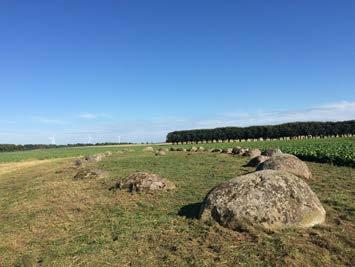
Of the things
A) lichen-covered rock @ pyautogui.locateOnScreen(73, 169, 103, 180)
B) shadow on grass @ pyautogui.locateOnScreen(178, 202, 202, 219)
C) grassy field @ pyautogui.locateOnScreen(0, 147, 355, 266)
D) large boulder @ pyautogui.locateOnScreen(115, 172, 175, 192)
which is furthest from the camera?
lichen-covered rock @ pyautogui.locateOnScreen(73, 169, 103, 180)

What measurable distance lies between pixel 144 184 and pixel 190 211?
440cm

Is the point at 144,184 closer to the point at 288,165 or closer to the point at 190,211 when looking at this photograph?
the point at 190,211

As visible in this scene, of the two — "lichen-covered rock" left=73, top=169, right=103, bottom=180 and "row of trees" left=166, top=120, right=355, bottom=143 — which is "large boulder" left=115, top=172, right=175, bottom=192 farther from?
"row of trees" left=166, top=120, right=355, bottom=143

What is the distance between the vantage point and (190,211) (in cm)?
1377

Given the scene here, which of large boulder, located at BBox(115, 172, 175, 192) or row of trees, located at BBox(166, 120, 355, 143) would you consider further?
row of trees, located at BBox(166, 120, 355, 143)

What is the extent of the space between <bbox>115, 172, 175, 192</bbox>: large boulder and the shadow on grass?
10.5 ft

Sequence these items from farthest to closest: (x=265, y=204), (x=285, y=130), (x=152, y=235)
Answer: (x=285, y=130)
(x=152, y=235)
(x=265, y=204)

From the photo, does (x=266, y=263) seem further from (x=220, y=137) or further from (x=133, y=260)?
(x=220, y=137)

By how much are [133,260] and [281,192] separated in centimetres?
433

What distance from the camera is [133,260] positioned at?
1020cm

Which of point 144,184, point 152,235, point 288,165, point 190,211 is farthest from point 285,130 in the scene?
point 152,235

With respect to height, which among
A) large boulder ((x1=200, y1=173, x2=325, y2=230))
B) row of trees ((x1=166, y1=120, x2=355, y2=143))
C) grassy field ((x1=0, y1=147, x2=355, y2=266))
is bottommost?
grassy field ((x1=0, y1=147, x2=355, y2=266))

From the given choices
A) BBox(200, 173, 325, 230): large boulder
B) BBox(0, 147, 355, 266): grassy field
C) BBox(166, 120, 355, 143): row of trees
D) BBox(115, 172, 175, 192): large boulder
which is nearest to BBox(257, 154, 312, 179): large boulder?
BBox(0, 147, 355, 266): grassy field

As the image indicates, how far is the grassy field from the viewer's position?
9.83 m
